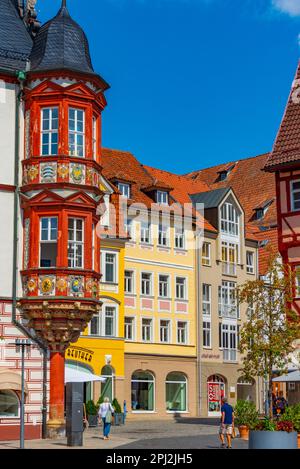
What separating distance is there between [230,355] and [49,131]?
33.2 m

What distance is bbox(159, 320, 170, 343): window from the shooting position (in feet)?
186

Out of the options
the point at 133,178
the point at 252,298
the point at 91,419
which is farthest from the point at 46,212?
the point at 133,178

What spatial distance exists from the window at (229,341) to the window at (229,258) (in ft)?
12.3

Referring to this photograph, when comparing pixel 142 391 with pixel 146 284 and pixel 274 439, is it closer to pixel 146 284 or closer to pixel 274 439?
pixel 146 284

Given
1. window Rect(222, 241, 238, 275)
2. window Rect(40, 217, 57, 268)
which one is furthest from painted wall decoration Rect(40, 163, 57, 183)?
window Rect(222, 241, 238, 275)

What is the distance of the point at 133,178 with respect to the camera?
2375 inches

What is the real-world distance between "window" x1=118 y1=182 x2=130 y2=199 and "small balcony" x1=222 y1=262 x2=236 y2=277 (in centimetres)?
890

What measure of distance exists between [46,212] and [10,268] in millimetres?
2290

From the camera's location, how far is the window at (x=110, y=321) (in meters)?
52.4

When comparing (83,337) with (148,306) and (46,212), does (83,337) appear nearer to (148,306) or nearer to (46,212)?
A: (148,306)

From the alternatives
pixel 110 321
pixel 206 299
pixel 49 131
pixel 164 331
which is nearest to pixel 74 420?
pixel 49 131

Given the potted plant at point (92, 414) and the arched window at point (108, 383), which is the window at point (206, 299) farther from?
the potted plant at point (92, 414)

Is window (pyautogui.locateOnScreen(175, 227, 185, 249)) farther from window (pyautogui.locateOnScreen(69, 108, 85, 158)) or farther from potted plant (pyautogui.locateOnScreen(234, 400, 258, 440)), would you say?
window (pyautogui.locateOnScreen(69, 108, 85, 158))

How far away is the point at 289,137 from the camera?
1719 inches
